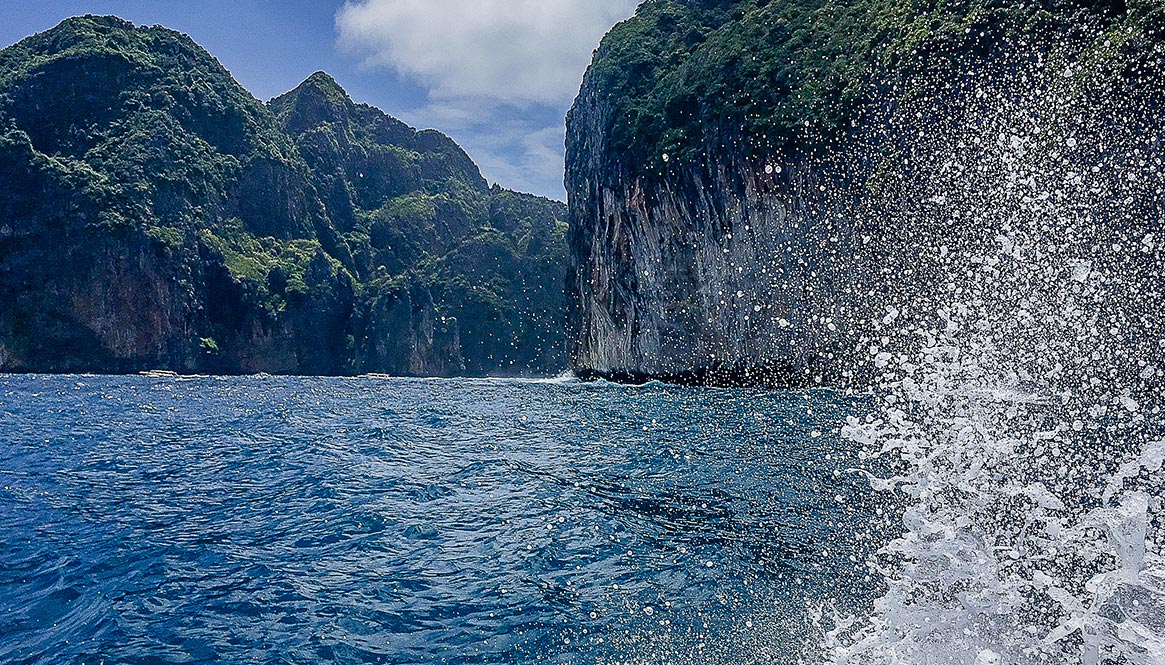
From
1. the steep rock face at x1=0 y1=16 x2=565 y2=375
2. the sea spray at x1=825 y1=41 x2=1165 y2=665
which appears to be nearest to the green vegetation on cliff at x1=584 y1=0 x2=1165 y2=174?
the sea spray at x1=825 y1=41 x2=1165 y2=665

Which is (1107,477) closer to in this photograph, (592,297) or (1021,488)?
(1021,488)

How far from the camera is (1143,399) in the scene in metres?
27.2

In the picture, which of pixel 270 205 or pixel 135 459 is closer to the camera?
pixel 135 459

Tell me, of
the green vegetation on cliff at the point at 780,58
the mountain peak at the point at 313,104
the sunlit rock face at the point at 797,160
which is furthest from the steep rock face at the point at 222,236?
the green vegetation on cliff at the point at 780,58

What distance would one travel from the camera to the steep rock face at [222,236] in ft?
264

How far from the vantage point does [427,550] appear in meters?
8.69

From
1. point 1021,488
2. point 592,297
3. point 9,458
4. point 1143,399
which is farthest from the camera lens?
point 592,297

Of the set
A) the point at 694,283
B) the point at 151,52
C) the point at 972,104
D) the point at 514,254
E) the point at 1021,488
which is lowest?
the point at 1021,488

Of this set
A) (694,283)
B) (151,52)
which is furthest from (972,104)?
(151,52)

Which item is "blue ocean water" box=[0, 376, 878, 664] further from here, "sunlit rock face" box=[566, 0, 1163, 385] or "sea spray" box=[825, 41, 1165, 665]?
"sunlit rock face" box=[566, 0, 1163, 385]

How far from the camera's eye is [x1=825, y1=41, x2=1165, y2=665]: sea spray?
236 inches

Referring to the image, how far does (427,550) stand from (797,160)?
141 ft

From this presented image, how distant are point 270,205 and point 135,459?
367ft

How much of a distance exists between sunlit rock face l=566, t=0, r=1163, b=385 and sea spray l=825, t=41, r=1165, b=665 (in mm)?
413
